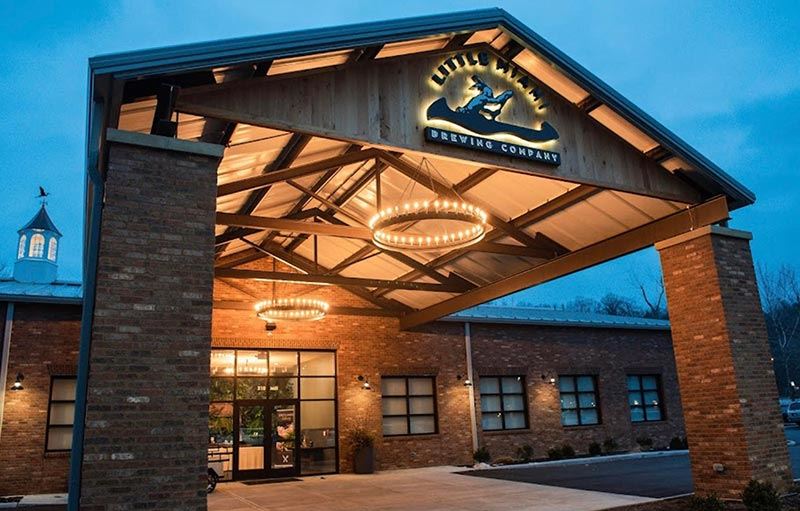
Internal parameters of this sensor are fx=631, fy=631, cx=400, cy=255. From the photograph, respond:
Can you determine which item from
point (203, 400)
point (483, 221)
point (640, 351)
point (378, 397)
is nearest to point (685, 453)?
point (640, 351)

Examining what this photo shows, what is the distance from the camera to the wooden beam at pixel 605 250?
429 inches

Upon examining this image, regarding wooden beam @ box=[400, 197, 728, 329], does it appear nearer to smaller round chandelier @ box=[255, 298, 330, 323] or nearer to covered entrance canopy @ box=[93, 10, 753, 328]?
covered entrance canopy @ box=[93, 10, 753, 328]

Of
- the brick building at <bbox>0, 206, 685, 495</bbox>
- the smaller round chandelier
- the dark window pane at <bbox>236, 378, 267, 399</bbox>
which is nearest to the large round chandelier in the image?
the smaller round chandelier

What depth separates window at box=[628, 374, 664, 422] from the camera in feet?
74.8

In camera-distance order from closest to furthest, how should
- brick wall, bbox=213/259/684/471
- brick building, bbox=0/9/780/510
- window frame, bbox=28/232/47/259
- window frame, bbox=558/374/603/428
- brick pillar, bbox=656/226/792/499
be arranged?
brick building, bbox=0/9/780/510 < brick pillar, bbox=656/226/792/499 < brick wall, bbox=213/259/684/471 < window frame, bbox=558/374/603/428 < window frame, bbox=28/232/47/259

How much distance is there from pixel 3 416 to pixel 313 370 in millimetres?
7745

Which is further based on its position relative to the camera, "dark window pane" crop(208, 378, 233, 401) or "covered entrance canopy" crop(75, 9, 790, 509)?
"dark window pane" crop(208, 378, 233, 401)

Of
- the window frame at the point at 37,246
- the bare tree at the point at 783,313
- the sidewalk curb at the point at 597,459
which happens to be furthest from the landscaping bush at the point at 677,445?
the bare tree at the point at 783,313

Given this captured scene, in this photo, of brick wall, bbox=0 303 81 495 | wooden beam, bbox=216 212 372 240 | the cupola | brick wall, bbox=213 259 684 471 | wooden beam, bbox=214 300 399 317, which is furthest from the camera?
the cupola

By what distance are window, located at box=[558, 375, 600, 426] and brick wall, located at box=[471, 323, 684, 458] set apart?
240 mm

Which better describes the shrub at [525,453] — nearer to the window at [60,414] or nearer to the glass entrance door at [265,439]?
the glass entrance door at [265,439]

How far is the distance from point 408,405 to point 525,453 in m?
4.06

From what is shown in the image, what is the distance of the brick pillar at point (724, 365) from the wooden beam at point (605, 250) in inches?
10.1

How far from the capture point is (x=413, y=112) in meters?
8.76
